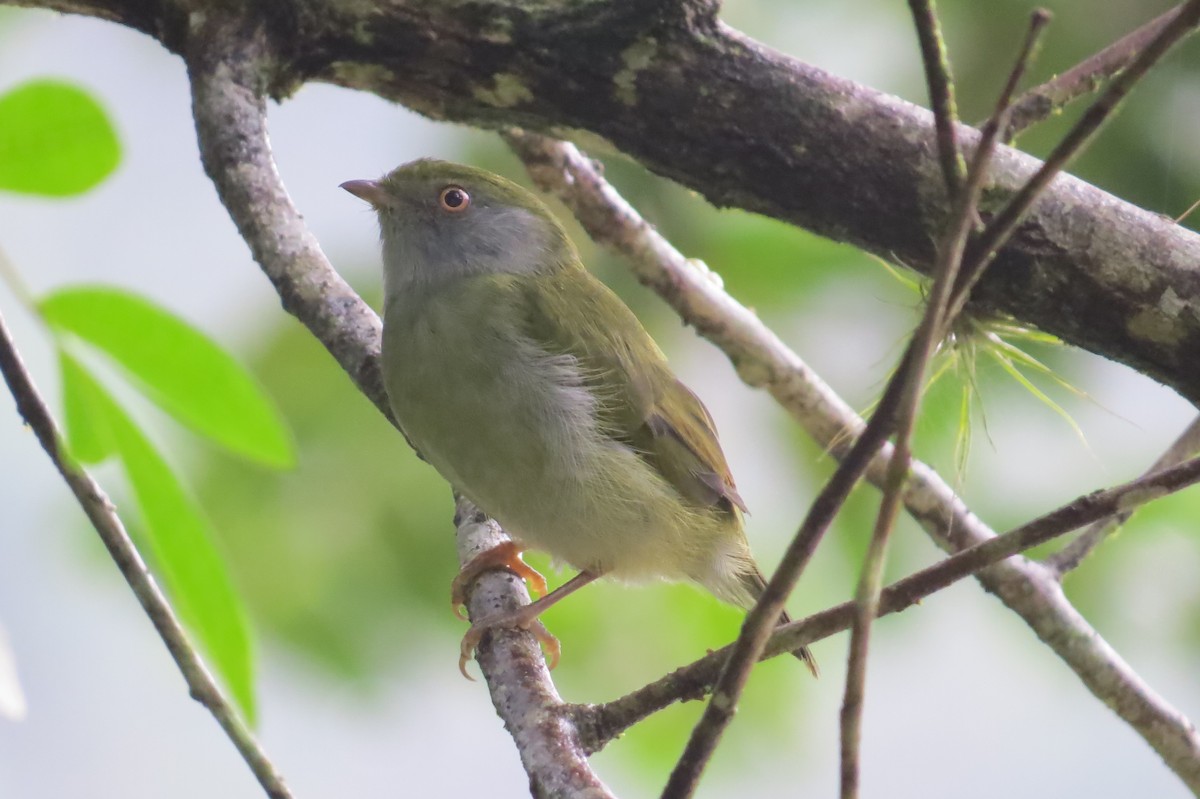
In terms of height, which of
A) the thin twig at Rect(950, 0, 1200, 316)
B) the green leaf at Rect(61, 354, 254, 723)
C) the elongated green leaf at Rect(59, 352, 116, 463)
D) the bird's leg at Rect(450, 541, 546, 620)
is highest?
the bird's leg at Rect(450, 541, 546, 620)

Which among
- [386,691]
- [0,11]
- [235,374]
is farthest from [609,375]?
[0,11]

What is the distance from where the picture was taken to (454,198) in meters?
3.81

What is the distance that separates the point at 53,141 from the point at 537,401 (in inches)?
67.3

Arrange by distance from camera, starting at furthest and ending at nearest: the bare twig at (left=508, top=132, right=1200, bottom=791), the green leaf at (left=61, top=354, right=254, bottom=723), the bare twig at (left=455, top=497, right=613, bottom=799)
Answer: the bare twig at (left=508, top=132, right=1200, bottom=791), the bare twig at (left=455, top=497, right=613, bottom=799), the green leaf at (left=61, top=354, right=254, bottom=723)

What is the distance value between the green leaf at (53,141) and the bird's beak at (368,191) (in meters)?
2.15

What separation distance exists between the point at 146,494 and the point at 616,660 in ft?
13.2

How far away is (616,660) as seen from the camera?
17.1 feet

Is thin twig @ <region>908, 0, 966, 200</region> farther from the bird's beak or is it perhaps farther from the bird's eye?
the bird's beak

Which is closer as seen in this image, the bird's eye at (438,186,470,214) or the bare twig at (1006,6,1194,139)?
the bare twig at (1006,6,1194,139)

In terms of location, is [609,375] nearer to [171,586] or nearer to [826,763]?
[171,586]

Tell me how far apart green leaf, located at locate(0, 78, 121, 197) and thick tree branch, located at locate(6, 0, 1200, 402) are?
1427 millimetres

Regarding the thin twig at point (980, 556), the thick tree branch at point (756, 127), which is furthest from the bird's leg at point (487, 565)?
the thin twig at point (980, 556)

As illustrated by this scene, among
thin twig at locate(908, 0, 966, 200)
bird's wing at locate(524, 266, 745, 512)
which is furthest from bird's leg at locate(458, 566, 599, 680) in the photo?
thin twig at locate(908, 0, 966, 200)

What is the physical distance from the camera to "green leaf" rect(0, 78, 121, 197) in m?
1.56
